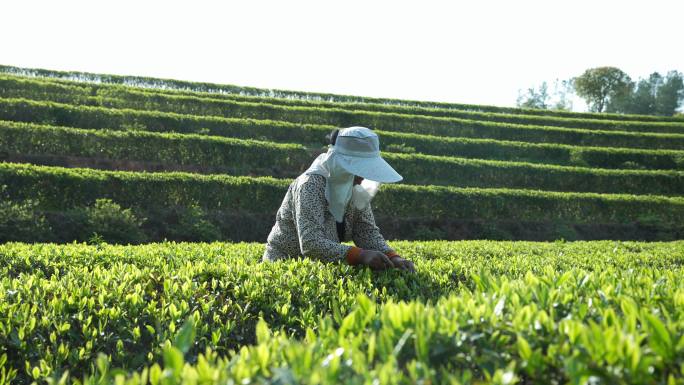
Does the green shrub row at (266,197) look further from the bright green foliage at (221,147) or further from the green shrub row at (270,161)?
the bright green foliage at (221,147)

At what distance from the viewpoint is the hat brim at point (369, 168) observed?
3830 millimetres

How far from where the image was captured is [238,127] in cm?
1933

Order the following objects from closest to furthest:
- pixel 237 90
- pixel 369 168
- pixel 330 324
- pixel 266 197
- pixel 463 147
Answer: pixel 330 324 < pixel 369 168 < pixel 266 197 < pixel 463 147 < pixel 237 90

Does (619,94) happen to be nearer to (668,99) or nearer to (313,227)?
(668,99)

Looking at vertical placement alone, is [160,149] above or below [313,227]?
below

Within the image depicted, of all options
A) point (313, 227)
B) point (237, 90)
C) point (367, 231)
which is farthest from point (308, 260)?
point (237, 90)

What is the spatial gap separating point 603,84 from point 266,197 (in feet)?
234

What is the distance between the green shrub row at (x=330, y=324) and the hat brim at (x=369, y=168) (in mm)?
672

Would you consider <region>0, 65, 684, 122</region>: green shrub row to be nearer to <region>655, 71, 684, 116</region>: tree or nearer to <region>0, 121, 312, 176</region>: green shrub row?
<region>0, 121, 312, 176</region>: green shrub row

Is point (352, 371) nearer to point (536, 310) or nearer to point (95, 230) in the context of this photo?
point (536, 310)

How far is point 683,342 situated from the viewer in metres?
1.53

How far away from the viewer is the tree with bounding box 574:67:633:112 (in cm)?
7238

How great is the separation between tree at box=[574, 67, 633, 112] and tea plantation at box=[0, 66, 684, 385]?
144 feet

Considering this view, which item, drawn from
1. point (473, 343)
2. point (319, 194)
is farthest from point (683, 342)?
point (319, 194)
